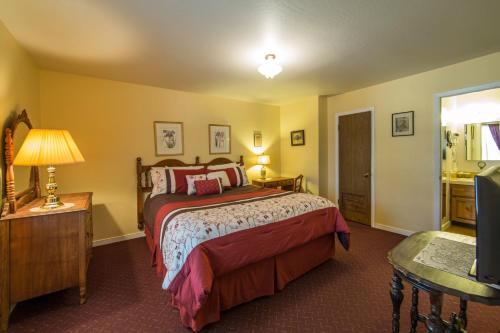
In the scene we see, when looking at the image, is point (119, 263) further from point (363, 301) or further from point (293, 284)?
point (363, 301)

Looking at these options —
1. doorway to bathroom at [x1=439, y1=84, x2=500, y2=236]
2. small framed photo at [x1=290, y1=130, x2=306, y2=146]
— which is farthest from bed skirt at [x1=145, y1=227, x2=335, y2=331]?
doorway to bathroom at [x1=439, y1=84, x2=500, y2=236]

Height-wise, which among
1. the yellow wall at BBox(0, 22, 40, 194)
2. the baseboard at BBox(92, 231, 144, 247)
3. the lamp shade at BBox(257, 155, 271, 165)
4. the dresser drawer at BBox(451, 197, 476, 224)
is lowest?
the baseboard at BBox(92, 231, 144, 247)

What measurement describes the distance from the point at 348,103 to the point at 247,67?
2.20 m

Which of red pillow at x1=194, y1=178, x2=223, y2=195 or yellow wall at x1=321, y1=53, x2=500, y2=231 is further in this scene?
red pillow at x1=194, y1=178, x2=223, y2=195

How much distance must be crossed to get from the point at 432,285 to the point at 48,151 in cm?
Result: 280

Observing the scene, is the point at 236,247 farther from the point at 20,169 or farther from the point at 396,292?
the point at 20,169

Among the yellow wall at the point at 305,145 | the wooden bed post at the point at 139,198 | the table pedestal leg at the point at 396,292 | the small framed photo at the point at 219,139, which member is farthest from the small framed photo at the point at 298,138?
the table pedestal leg at the point at 396,292

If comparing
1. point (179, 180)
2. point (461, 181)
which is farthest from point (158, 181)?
point (461, 181)

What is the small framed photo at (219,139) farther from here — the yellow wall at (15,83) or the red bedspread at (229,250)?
the yellow wall at (15,83)

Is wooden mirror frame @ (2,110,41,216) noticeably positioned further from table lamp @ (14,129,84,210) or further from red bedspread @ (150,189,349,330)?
red bedspread @ (150,189,349,330)

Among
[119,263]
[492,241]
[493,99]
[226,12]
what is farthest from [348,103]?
[119,263]

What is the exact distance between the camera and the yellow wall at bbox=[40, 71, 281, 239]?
10.3 feet

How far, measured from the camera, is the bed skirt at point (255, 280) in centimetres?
180

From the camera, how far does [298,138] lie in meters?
4.98
